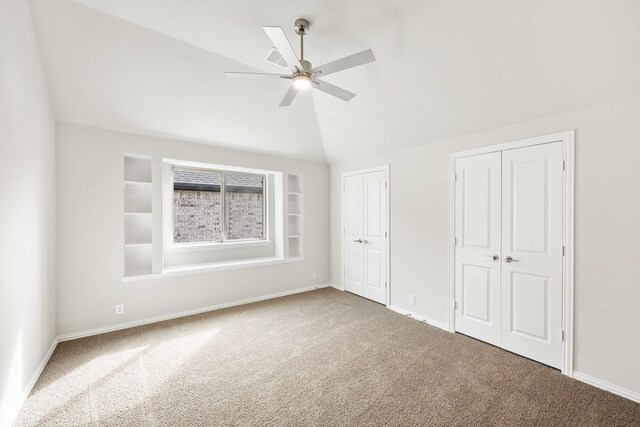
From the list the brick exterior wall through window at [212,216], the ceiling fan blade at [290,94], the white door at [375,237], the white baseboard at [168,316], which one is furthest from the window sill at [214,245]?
the ceiling fan blade at [290,94]

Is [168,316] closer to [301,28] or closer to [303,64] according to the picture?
[303,64]

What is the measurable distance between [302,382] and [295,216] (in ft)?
10.6

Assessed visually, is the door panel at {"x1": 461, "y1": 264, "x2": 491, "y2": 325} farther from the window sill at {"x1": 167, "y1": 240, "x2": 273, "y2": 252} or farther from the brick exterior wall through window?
the brick exterior wall through window

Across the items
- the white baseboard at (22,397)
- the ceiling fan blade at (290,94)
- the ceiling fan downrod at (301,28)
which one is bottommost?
the white baseboard at (22,397)

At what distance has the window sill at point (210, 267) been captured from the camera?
362cm

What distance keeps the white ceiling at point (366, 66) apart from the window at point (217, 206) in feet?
3.06

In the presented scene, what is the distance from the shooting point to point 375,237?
14.8 ft

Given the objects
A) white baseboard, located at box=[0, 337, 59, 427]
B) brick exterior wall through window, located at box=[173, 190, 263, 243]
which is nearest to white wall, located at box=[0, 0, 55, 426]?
white baseboard, located at box=[0, 337, 59, 427]

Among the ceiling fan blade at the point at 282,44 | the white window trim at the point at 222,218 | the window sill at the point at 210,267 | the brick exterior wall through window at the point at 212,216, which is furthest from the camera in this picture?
the brick exterior wall through window at the point at 212,216

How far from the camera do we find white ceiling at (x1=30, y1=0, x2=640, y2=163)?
6.96 feet

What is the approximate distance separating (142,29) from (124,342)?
129 inches

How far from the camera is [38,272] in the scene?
252cm

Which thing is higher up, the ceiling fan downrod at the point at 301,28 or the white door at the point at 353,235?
the ceiling fan downrod at the point at 301,28

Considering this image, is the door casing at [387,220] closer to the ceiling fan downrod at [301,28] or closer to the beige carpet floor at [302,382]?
the beige carpet floor at [302,382]
